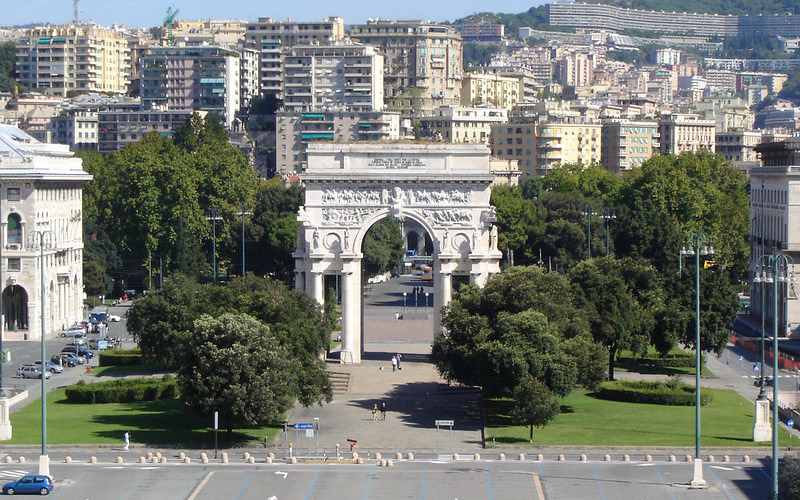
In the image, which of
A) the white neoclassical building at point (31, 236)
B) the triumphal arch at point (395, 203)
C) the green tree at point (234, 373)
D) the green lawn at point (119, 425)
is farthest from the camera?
the white neoclassical building at point (31, 236)

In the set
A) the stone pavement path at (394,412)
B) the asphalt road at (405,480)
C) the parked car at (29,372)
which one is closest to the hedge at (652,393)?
the stone pavement path at (394,412)

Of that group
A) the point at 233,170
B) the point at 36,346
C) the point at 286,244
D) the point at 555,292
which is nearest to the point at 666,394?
the point at 555,292

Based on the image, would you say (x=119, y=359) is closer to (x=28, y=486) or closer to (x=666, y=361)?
(x=666, y=361)

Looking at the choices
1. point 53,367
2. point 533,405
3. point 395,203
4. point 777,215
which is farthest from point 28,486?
point 777,215

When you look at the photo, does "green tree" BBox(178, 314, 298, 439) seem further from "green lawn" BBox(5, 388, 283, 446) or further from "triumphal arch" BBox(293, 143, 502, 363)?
"triumphal arch" BBox(293, 143, 502, 363)

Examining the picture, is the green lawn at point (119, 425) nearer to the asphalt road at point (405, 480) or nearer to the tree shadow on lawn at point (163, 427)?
the tree shadow on lawn at point (163, 427)

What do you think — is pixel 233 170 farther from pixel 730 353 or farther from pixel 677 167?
pixel 730 353
